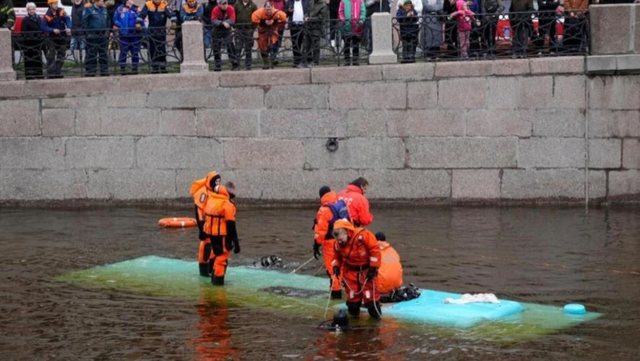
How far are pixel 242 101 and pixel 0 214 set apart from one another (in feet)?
14.5

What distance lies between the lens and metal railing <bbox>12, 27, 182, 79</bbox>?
20328 mm

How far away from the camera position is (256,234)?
18.0 m

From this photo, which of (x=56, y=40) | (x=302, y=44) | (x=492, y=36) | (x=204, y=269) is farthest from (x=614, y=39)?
(x=56, y=40)

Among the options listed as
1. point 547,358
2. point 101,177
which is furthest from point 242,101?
point 547,358

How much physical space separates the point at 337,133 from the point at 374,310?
7.84 m

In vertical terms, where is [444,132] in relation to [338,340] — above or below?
above

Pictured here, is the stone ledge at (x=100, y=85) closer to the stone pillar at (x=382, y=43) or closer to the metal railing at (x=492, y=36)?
the stone pillar at (x=382, y=43)

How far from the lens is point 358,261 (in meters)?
12.4

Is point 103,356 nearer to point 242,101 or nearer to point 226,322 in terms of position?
point 226,322

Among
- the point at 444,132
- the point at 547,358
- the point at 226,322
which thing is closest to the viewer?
the point at 547,358

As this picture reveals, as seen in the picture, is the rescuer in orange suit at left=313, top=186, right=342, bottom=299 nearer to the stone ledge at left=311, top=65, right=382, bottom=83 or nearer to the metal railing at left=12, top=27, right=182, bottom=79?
the stone ledge at left=311, top=65, right=382, bottom=83

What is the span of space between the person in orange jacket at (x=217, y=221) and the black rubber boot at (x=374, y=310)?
7.79ft

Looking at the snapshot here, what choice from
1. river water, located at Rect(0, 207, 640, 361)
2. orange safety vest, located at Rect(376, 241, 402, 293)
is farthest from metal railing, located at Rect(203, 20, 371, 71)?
orange safety vest, located at Rect(376, 241, 402, 293)

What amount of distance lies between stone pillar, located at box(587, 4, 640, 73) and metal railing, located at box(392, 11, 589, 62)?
211 mm
